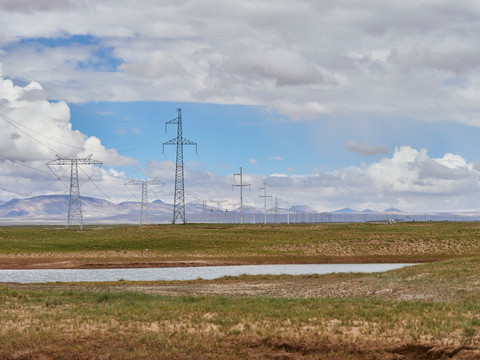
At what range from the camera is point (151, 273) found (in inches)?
2751

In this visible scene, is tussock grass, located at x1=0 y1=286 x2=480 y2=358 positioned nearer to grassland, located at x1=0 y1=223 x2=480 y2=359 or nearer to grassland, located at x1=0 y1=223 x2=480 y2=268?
grassland, located at x1=0 y1=223 x2=480 y2=359

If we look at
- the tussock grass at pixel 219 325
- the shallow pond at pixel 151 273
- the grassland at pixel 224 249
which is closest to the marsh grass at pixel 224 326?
the tussock grass at pixel 219 325

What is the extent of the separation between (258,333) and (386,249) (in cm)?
7843

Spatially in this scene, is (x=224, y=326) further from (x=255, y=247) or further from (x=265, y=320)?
(x=255, y=247)

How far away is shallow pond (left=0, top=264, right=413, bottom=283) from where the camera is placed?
63875mm

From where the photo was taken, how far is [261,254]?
95812mm

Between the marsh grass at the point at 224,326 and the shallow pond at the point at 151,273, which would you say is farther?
the shallow pond at the point at 151,273

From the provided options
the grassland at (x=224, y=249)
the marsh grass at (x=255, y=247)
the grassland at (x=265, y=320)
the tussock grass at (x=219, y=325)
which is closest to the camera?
the grassland at (x=265, y=320)

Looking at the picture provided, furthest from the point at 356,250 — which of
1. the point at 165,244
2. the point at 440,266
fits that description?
the point at 440,266

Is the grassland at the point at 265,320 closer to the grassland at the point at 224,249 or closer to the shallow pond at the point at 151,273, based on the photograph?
the shallow pond at the point at 151,273

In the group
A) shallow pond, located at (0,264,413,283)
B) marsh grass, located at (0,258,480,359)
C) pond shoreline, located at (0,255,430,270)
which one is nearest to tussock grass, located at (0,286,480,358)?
marsh grass, located at (0,258,480,359)

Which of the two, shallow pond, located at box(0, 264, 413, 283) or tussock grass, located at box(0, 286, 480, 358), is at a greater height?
tussock grass, located at box(0, 286, 480, 358)

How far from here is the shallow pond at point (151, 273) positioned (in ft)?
210

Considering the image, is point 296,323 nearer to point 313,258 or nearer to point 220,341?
point 220,341
